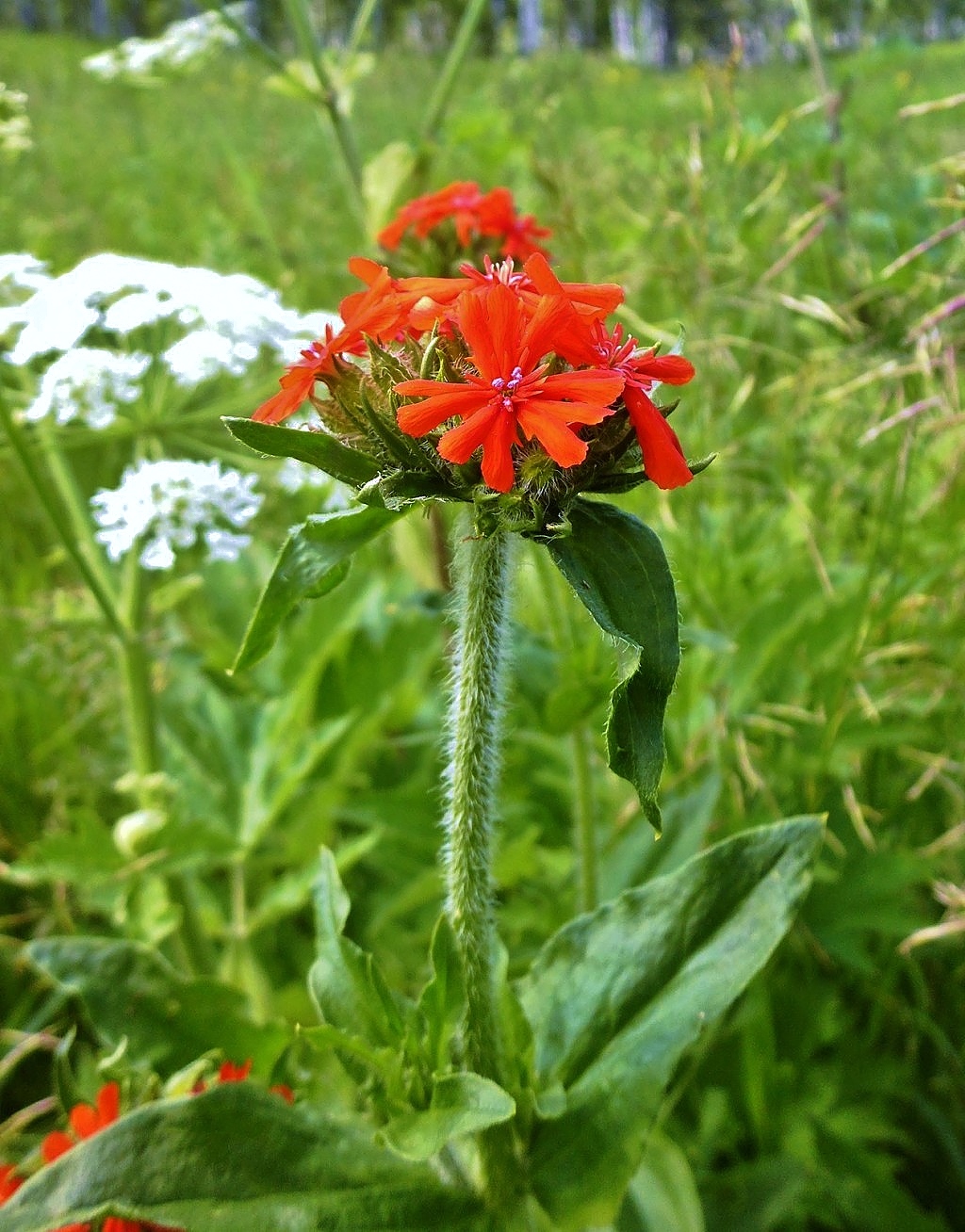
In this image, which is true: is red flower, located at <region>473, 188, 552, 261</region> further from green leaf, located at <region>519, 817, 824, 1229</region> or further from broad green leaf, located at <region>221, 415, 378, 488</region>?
green leaf, located at <region>519, 817, 824, 1229</region>

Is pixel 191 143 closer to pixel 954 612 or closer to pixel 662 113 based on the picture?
pixel 662 113

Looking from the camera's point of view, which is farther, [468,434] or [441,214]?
[441,214]

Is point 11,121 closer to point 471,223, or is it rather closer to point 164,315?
point 164,315

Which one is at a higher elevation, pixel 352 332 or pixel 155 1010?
pixel 352 332

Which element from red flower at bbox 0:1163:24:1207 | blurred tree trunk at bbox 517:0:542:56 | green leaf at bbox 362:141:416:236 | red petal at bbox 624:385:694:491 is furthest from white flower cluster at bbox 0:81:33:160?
blurred tree trunk at bbox 517:0:542:56

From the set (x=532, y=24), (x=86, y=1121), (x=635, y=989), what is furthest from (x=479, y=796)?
(x=532, y=24)

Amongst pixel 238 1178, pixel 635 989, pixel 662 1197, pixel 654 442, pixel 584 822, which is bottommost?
pixel 662 1197

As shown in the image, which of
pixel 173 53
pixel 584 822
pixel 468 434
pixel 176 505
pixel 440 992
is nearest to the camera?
pixel 468 434
